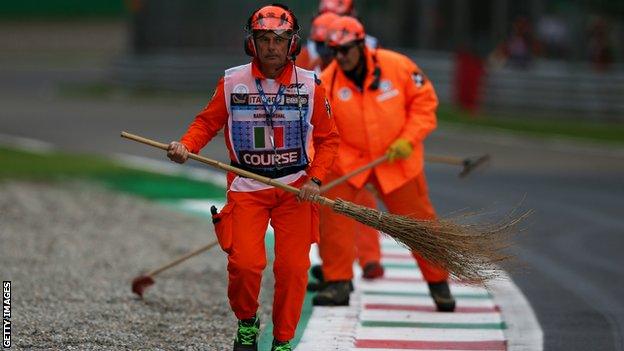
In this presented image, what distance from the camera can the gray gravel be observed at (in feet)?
29.7

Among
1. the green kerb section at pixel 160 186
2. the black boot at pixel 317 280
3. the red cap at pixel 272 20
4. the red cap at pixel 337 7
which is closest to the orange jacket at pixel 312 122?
the red cap at pixel 272 20

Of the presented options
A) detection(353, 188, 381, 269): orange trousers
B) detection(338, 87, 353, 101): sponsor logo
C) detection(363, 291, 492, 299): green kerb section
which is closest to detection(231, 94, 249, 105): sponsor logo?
detection(338, 87, 353, 101): sponsor logo

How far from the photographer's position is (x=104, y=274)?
38.2 feet

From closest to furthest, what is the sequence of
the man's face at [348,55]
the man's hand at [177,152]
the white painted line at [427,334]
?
the man's hand at [177,152]
the white painted line at [427,334]
the man's face at [348,55]

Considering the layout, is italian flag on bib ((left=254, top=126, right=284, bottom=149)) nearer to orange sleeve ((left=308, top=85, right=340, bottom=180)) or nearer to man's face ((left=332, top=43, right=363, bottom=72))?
orange sleeve ((left=308, top=85, right=340, bottom=180))

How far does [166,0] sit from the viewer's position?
122 ft

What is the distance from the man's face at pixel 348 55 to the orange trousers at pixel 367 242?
55.8 inches

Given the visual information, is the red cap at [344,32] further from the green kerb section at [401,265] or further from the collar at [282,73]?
the green kerb section at [401,265]

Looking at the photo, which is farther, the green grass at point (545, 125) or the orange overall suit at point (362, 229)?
the green grass at point (545, 125)

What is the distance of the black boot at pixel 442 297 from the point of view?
10.3 m

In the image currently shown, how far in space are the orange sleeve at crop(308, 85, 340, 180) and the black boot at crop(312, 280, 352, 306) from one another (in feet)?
6.43

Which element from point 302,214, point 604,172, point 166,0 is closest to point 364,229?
point 302,214

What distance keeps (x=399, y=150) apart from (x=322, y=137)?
67.1 inches

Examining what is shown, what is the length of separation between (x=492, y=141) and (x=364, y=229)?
1250 centimetres
